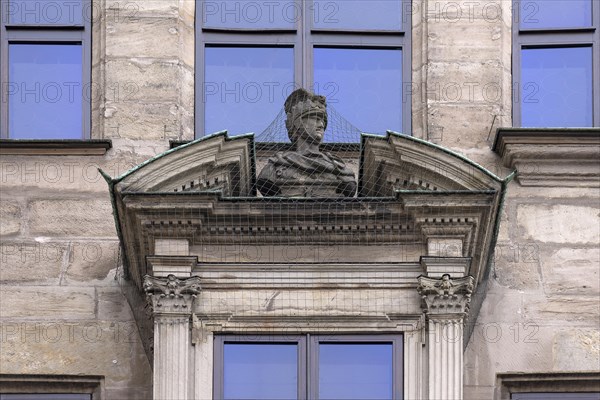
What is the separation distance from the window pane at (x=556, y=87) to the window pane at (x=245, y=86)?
1897 millimetres

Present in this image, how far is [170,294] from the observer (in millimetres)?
17547

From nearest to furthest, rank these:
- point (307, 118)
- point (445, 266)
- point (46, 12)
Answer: point (445, 266) < point (307, 118) < point (46, 12)

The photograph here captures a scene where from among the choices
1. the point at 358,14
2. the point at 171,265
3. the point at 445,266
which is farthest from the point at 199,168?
the point at 358,14

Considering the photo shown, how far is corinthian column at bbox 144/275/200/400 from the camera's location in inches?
680

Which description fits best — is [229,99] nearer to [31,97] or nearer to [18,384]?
[31,97]

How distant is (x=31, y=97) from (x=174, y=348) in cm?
320

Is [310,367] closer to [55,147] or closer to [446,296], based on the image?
[446,296]

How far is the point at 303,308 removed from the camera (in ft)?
58.0

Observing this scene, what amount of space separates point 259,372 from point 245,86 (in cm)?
317

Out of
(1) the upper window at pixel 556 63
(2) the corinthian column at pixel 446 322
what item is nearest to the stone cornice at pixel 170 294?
(2) the corinthian column at pixel 446 322

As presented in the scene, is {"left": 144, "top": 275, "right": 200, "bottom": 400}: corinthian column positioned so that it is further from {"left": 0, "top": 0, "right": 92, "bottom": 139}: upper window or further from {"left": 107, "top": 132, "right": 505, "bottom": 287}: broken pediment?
{"left": 0, "top": 0, "right": 92, "bottom": 139}: upper window

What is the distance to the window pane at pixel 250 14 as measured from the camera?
19.9m

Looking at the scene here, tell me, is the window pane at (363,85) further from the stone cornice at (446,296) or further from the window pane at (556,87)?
the stone cornice at (446,296)

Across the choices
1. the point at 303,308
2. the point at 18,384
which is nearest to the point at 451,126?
the point at 303,308
